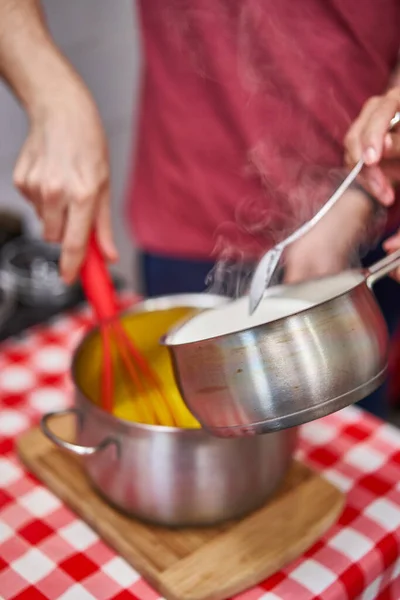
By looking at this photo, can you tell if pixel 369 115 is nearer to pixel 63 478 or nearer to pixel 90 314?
pixel 63 478

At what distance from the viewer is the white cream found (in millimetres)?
691

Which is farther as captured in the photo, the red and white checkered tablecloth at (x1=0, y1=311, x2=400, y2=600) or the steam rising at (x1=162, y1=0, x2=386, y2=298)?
the steam rising at (x1=162, y1=0, x2=386, y2=298)

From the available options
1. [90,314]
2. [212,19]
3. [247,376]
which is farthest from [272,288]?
[90,314]

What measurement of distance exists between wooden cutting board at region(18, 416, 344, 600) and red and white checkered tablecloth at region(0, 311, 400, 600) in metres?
0.02

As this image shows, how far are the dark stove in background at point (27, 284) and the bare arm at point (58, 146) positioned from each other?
0.34 m

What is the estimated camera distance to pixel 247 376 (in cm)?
60

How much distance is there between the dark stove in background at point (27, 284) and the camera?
1193mm

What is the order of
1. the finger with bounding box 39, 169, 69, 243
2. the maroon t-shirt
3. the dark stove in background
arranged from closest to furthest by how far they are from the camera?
the finger with bounding box 39, 169, 69, 243 → the maroon t-shirt → the dark stove in background

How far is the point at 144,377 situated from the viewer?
0.90 metres

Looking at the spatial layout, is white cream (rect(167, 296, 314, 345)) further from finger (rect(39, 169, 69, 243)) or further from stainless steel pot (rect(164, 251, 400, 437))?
finger (rect(39, 169, 69, 243))

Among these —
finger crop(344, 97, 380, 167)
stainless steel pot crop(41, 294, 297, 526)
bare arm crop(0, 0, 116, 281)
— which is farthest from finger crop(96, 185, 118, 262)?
finger crop(344, 97, 380, 167)

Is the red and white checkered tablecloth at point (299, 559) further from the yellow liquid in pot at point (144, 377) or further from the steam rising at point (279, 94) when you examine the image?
the steam rising at point (279, 94)

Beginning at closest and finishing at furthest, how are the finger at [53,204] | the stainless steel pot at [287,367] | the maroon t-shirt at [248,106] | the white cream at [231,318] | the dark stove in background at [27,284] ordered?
the stainless steel pot at [287,367] < the white cream at [231,318] < the finger at [53,204] < the maroon t-shirt at [248,106] < the dark stove in background at [27,284]

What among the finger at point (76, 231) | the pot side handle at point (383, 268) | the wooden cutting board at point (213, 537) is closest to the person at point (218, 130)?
the finger at point (76, 231)
